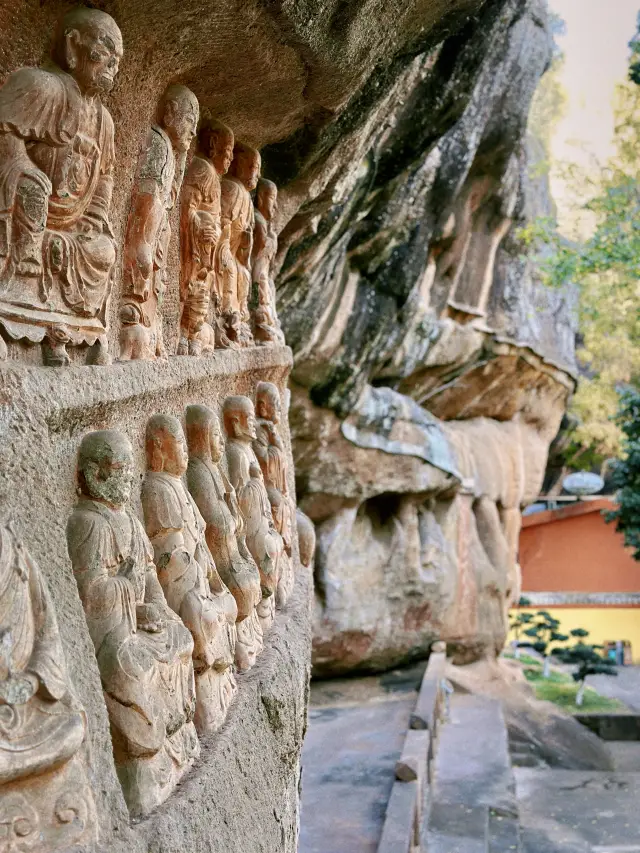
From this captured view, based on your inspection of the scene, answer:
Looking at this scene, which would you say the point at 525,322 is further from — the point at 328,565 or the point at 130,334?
the point at 130,334

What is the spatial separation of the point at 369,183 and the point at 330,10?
13.6 ft

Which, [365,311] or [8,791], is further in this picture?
[365,311]

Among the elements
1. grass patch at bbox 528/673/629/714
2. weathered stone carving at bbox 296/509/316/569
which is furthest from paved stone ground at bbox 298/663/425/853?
grass patch at bbox 528/673/629/714

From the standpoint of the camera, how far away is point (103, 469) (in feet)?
9.57

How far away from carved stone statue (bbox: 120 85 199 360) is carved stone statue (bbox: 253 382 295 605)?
5.22ft

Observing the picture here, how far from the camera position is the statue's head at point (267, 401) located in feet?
17.5

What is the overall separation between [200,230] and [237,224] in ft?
2.04

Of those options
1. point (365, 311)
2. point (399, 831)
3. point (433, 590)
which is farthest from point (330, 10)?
point (433, 590)

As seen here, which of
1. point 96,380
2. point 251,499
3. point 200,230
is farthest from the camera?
point 251,499

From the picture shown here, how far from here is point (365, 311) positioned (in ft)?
36.7

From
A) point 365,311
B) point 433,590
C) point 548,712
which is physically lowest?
point 548,712

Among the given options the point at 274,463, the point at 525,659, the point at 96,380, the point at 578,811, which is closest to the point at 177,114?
the point at 96,380

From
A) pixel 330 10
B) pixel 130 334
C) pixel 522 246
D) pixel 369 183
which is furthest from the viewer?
pixel 522 246

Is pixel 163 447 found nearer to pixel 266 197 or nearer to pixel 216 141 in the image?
pixel 216 141
